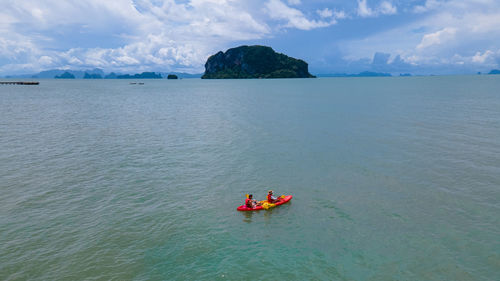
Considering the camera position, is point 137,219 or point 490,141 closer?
point 137,219

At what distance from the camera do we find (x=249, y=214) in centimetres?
2777

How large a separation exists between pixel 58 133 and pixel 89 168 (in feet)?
84.4

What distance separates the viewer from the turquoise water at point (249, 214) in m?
20.5

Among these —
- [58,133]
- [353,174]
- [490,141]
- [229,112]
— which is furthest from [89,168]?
[490,141]

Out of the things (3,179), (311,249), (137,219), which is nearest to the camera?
(311,249)

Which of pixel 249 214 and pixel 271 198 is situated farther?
pixel 271 198

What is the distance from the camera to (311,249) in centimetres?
2225

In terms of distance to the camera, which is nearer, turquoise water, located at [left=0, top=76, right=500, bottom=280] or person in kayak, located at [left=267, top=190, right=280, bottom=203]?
turquoise water, located at [left=0, top=76, right=500, bottom=280]

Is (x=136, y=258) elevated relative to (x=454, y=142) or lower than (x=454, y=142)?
lower

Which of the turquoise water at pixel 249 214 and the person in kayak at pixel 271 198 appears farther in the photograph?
the person in kayak at pixel 271 198

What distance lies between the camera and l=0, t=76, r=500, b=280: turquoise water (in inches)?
806

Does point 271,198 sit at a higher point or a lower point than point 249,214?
higher

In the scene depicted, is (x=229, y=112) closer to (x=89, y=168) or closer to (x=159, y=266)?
(x=89, y=168)

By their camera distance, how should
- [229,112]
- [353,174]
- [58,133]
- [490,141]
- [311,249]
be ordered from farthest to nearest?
[229,112], [58,133], [490,141], [353,174], [311,249]
